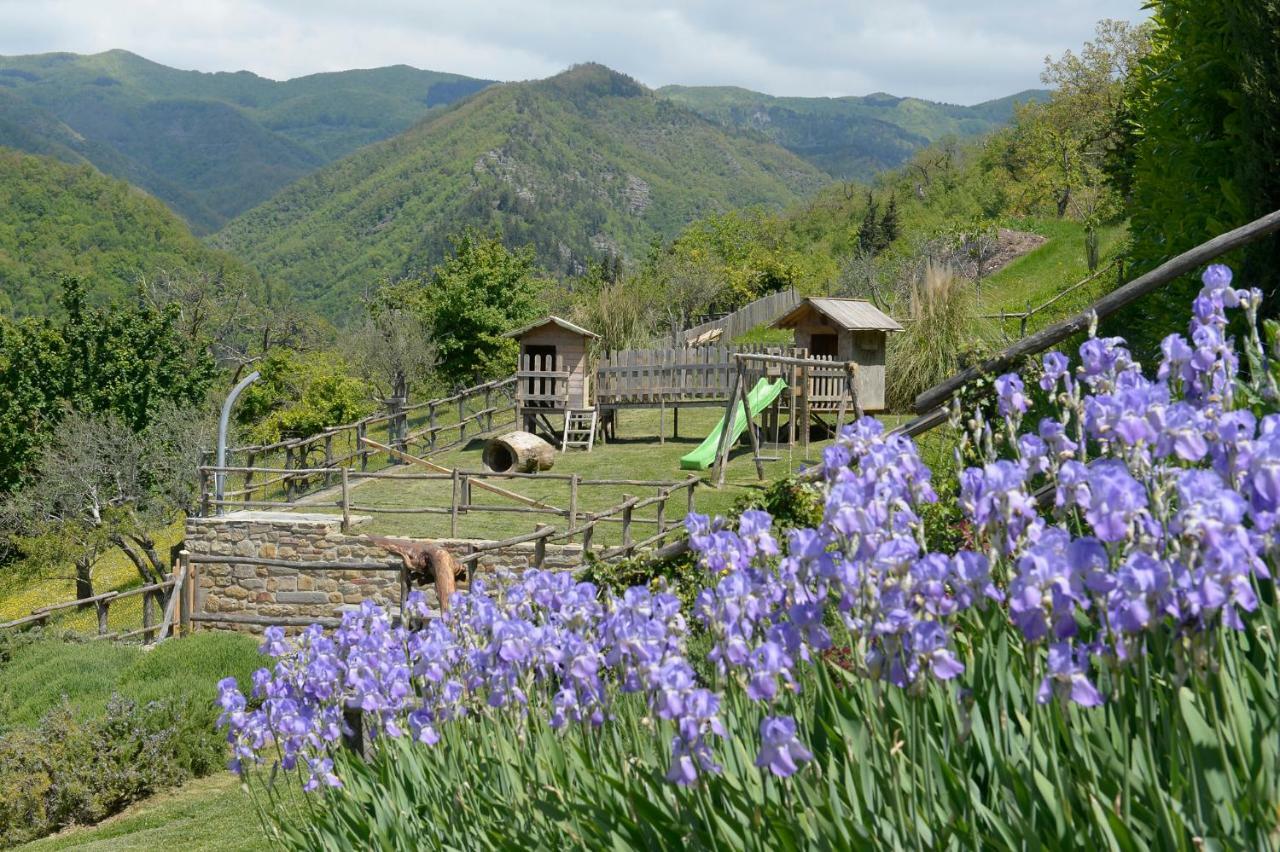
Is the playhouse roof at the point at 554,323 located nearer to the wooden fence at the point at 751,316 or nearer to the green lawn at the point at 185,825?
the wooden fence at the point at 751,316

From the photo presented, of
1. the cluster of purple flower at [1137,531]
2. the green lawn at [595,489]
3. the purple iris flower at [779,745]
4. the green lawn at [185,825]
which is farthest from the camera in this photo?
the green lawn at [595,489]

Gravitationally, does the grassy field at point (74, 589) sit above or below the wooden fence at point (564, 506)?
below

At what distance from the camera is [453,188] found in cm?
14738

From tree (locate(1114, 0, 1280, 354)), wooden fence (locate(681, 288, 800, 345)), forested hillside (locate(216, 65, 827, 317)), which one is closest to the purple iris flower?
tree (locate(1114, 0, 1280, 354))

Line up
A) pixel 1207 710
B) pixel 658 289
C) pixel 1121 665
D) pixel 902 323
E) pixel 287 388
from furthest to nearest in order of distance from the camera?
pixel 658 289
pixel 287 388
pixel 902 323
pixel 1207 710
pixel 1121 665

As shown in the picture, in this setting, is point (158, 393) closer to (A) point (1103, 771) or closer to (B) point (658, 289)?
(B) point (658, 289)

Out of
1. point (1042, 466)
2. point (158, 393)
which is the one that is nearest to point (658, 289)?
point (158, 393)

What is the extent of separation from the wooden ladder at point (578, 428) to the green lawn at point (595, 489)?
339 mm

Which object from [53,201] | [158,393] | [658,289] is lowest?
[158,393]

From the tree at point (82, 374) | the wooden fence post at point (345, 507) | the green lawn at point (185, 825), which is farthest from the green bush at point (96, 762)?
the tree at point (82, 374)

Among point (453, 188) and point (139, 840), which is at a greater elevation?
point (453, 188)

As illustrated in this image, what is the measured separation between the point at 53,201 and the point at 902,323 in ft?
285

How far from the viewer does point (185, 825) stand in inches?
316

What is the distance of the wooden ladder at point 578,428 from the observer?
958 inches
